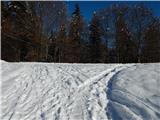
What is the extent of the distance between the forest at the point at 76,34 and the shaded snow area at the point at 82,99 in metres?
17.7

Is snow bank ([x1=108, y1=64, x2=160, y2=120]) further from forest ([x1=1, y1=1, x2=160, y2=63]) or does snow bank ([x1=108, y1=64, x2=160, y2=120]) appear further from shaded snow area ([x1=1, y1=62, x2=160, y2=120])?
forest ([x1=1, y1=1, x2=160, y2=63])

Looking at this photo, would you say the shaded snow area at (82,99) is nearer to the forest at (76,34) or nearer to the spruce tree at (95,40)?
the forest at (76,34)

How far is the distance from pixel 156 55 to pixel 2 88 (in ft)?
81.5

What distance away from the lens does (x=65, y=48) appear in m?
29.3

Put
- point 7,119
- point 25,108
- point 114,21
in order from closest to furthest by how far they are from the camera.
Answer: point 7,119 < point 25,108 < point 114,21


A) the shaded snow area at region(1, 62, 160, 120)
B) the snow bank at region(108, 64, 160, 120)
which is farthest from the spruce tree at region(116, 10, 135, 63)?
the snow bank at region(108, 64, 160, 120)

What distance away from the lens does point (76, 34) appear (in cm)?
3266

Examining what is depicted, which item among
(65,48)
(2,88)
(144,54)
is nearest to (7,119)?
(2,88)

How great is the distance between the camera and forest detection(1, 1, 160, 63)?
84.6 feet

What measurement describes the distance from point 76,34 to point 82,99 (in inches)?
1055

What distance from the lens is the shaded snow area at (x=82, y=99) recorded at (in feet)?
16.4

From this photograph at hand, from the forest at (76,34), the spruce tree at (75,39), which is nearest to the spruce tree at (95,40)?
the forest at (76,34)

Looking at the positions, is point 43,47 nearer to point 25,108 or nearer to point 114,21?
point 114,21

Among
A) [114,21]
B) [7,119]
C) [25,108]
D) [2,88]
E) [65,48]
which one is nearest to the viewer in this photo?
[7,119]
